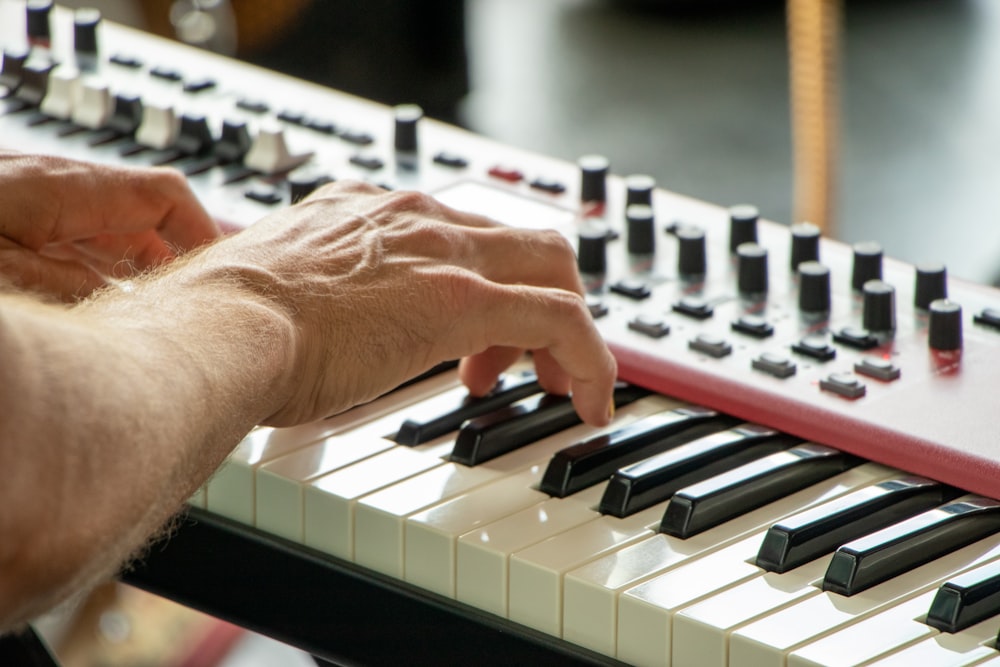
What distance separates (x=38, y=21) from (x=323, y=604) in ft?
4.03

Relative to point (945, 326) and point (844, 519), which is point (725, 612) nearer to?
point (844, 519)

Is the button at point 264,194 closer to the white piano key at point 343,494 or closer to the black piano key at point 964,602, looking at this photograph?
the white piano key at point 343,494

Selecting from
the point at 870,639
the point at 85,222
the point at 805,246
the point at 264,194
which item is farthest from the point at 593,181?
the point at 870,639

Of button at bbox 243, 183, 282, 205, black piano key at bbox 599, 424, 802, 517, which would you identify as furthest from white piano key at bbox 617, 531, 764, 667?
button at bbox 243, 183, 282, 205

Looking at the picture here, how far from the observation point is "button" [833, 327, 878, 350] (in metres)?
1.48

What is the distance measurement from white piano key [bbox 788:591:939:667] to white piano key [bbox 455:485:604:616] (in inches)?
10.3

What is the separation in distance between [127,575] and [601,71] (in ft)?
13.9

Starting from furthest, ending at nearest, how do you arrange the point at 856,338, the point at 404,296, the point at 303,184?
the point at 303,184 < the point at 856,338 < the point at 404,296

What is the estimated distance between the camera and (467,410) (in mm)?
1504

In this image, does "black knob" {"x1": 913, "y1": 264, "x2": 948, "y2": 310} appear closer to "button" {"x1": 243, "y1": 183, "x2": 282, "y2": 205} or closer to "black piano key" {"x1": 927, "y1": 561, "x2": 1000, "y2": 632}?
"black piano key" {"x1": 927, "y1": 561, "x2": 1000, "y2": 632}

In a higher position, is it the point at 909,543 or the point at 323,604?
the point at 909,543

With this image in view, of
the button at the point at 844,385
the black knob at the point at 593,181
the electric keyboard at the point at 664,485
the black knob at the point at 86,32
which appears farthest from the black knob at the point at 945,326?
the black knob at the point at 86,32

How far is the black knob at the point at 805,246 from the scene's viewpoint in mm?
1630

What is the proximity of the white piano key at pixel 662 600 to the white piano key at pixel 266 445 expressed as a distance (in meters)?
0.38
